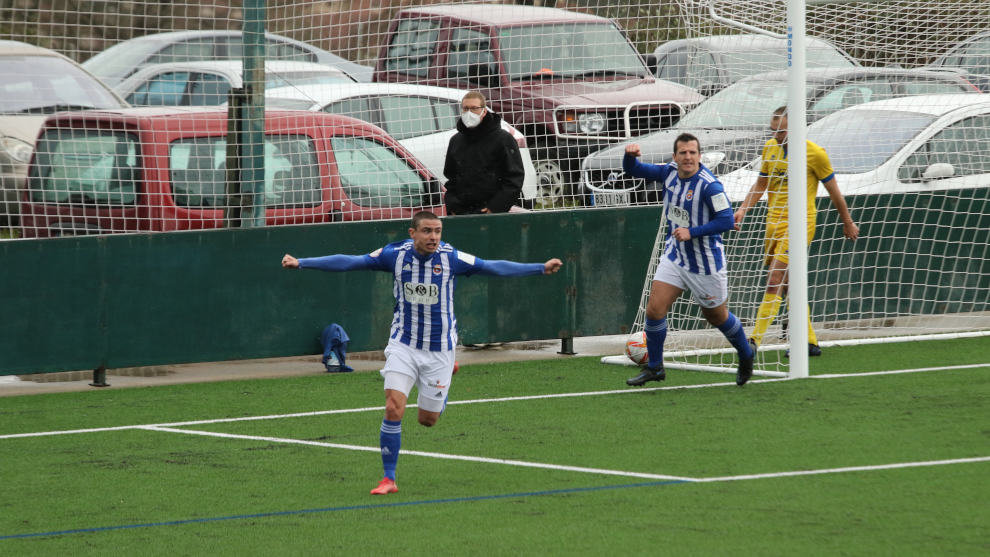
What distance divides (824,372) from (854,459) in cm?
332

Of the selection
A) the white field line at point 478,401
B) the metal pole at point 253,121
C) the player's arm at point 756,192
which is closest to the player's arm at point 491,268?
the white field line at point 478,401

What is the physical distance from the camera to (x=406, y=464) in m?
8.94

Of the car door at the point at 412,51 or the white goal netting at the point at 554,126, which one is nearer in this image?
the white goal netting at the point at 554,126

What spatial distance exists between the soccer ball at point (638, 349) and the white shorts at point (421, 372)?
387 cm

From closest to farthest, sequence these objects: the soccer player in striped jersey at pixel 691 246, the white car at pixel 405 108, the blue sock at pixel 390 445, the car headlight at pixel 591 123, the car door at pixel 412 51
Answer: the blue sock at pixel 390 445 → the soccer player in striped jersey at pixel 691 246 → the white car at pixel 405 108 → the car headlight at pixel 591 123 → the car door at pixel 412 51

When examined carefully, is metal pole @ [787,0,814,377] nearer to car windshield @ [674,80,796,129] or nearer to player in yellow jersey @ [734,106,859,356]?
player in yellow jersey @ [734,106,859,356]

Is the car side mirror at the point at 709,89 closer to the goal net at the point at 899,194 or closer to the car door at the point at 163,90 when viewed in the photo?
the goal net at the point at 899,194

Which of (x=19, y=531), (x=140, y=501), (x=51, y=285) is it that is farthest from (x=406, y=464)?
(x=51, y=285)

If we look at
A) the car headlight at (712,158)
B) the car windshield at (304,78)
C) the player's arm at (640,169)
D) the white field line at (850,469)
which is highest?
the car windshield at (304,78)

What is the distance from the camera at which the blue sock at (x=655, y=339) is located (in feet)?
36.7

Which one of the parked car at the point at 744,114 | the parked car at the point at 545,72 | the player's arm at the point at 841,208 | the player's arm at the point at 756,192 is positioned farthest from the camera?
the parked car at the point at 545,72

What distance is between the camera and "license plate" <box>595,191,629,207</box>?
14.8 metres

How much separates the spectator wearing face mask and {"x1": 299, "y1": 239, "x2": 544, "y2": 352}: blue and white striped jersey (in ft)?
15.0

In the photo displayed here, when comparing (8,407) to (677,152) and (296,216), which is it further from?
(677,152)
